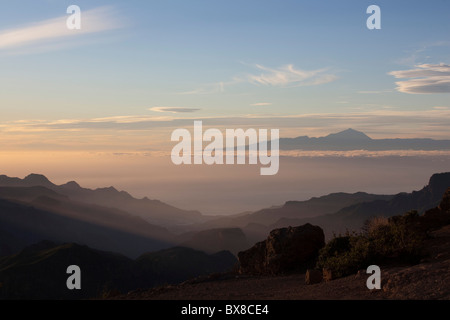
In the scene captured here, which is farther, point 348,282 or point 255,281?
point 255,281

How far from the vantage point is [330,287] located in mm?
14828

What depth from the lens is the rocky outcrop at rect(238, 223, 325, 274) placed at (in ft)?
68.0

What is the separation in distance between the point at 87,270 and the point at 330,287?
4432 inches

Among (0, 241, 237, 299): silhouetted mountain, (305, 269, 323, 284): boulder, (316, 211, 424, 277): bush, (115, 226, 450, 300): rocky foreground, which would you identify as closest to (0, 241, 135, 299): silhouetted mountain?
(0, 241, 237, 299): silhouetted mountain

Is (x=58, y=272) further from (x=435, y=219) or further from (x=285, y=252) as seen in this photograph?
(x=435, y=219)

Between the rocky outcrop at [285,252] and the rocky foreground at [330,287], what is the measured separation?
4.08 feet

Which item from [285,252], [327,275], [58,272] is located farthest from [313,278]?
[58,272]

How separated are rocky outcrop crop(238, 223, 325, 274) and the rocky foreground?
124 centimetres

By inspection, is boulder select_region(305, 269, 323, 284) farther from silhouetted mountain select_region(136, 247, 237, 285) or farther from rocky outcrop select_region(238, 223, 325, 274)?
silhouetted mountain select_region(136, 247, 237, 285)
